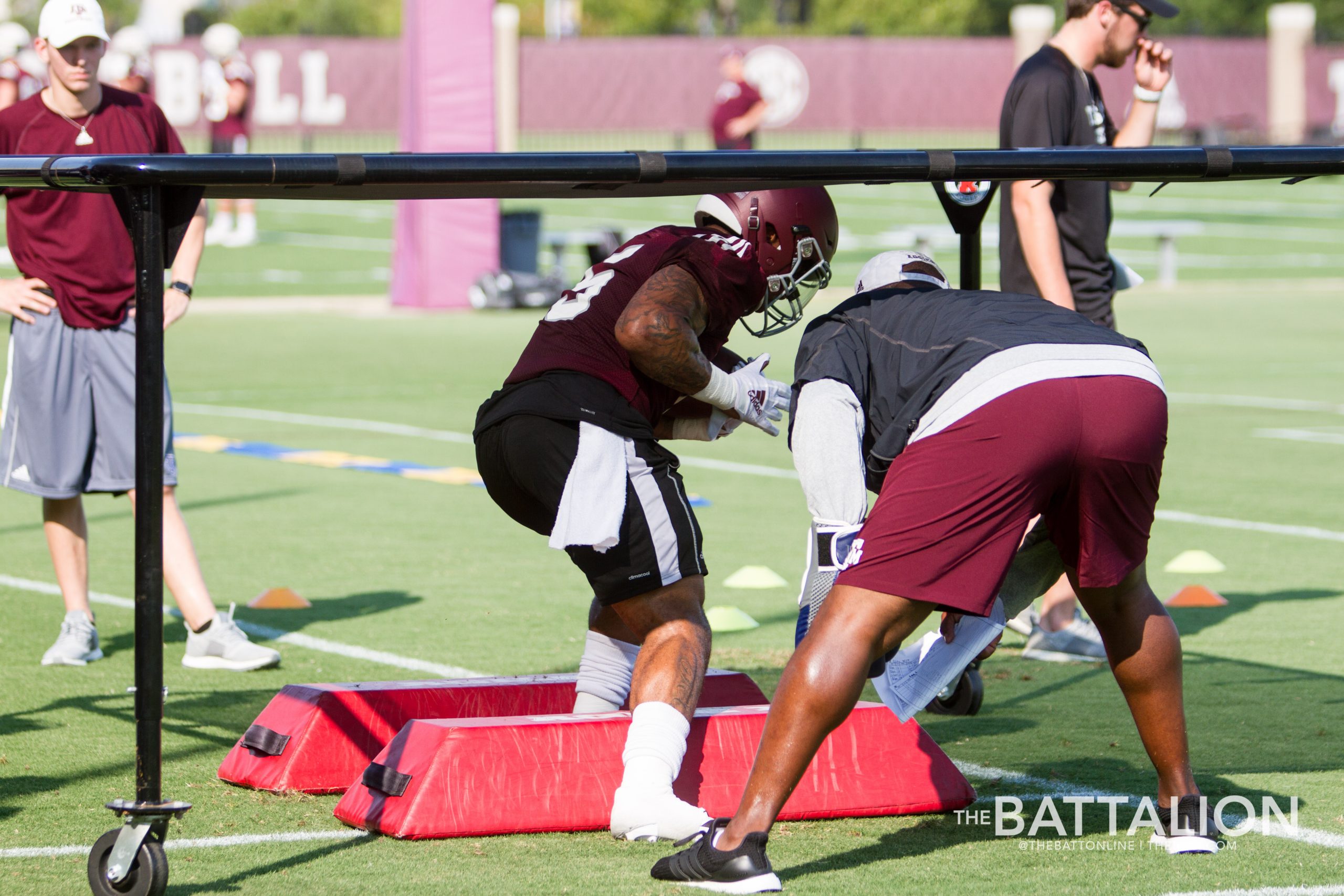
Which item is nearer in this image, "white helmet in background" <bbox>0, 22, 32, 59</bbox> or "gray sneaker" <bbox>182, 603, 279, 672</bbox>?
"gray sneaker" <bbox>182, 603, 279, 672</bbox>

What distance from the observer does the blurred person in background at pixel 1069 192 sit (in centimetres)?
704

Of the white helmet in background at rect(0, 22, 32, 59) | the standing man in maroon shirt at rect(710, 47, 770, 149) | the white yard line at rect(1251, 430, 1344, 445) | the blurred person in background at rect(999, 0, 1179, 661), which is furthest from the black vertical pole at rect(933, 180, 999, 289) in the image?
the standing man in maroon shirt at rect(710, 47, 770, 149)

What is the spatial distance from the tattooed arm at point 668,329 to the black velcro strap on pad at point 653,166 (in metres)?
0.41

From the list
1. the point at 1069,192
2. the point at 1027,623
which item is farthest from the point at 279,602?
the point at 1069,192

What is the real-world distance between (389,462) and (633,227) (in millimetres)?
20703

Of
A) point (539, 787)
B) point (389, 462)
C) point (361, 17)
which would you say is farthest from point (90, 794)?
point (361, 17)

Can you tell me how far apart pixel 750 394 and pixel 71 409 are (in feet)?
9.95

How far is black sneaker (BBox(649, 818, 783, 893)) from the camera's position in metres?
4.36

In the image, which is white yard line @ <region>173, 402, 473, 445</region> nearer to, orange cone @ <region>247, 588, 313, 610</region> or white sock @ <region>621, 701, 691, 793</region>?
orange cone @ <region>247, 588, 313, 610</region>

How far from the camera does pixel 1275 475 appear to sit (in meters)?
11.8

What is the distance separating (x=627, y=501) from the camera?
496 cm

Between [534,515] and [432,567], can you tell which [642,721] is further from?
[432,567]

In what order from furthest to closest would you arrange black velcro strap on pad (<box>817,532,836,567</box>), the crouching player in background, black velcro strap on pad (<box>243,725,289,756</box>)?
black velcro strap on pad (<box>243,725,289,756</box>) → black velcro strap on pad (<box>817,532,836,567</box>) → the crouching player in background

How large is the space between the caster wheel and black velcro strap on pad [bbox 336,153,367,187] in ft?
9.38
